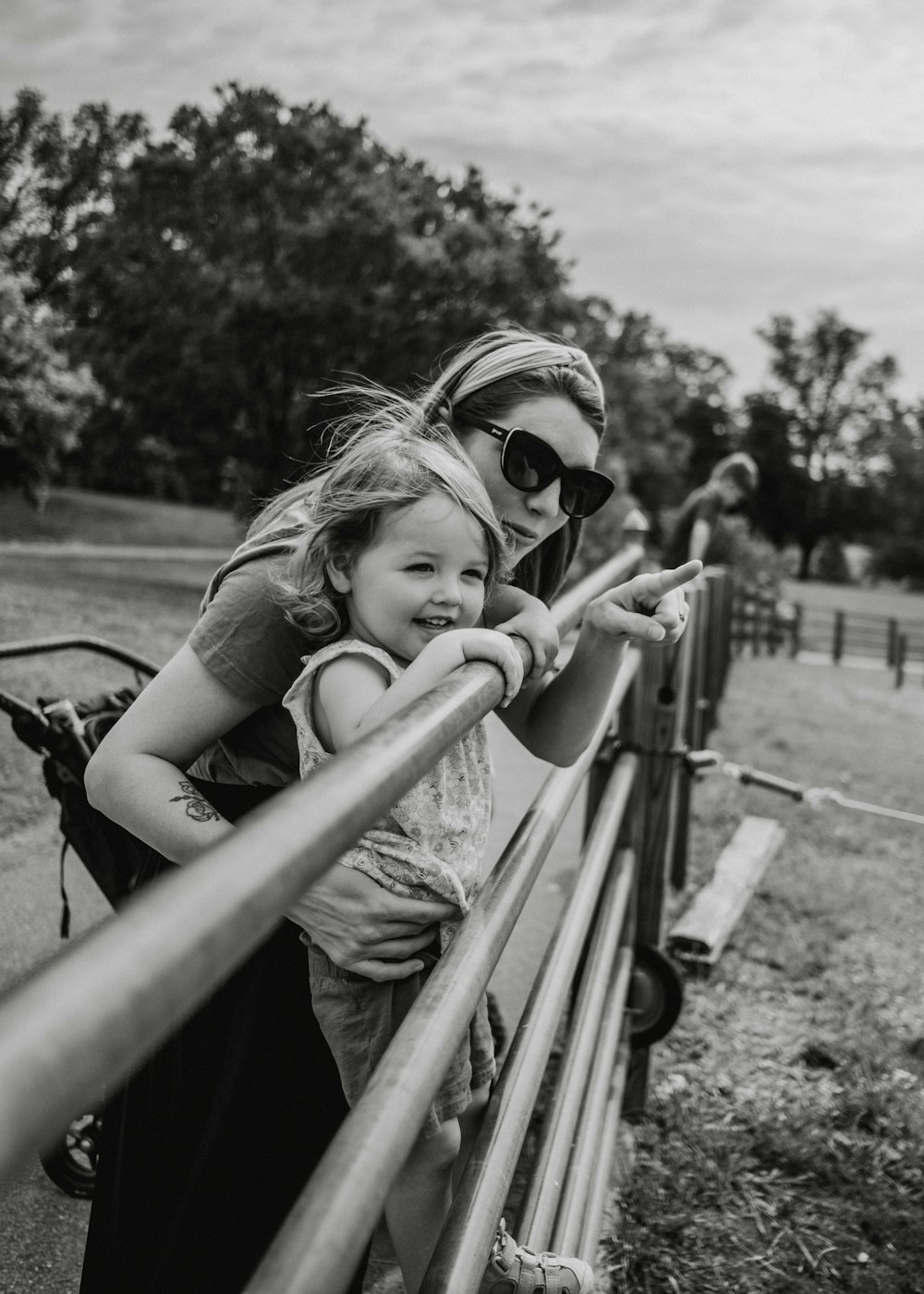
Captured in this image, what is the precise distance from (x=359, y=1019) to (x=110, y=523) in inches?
1065

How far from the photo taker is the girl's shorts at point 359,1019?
1.58m

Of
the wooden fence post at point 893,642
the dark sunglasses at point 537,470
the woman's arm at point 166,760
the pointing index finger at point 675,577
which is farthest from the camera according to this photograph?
the wooden fence post at point 893,642

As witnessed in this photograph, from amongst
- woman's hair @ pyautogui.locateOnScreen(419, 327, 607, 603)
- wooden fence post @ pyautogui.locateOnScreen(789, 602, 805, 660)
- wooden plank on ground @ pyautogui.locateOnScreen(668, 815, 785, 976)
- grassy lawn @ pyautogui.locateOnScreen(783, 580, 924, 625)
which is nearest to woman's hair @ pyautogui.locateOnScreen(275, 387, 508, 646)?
woman's hair @ pyautogui.locateOnScreen(419, 327, 607, 603)

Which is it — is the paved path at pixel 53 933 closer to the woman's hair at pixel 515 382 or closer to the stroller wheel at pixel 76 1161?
the stroller wheel at pixel 76 1161

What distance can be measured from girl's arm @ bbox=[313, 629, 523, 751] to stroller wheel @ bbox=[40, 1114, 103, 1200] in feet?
4.86

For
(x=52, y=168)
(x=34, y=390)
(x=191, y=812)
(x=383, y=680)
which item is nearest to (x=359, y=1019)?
(x=191, y=812)

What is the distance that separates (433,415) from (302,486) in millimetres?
367

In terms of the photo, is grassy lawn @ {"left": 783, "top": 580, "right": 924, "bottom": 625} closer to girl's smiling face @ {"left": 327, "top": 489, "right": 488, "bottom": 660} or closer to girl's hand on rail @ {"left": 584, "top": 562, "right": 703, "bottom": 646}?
girl's hand on rail @ {"left": 584, "top": 562, "right": 703, "bottom": 646}

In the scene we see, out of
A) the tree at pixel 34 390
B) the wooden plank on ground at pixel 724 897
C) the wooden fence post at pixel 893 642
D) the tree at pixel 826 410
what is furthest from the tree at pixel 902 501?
the wooden plank on ground at pixel 724 897

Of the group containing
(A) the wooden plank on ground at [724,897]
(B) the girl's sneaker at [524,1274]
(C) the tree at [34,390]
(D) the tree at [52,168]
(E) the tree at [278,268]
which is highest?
(D) the tree at [52,168]

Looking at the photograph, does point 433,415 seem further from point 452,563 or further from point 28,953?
point 28,953

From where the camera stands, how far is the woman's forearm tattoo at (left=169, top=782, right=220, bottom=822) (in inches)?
60.2

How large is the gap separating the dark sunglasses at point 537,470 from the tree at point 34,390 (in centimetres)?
1429

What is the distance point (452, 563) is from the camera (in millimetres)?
1736
